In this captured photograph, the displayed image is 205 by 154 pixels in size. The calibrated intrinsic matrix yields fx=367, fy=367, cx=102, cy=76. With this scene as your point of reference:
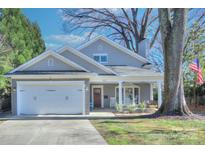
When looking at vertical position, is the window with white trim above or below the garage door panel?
above

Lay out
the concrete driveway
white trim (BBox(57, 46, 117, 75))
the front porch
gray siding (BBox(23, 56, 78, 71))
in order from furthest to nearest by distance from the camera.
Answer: the front porch → white trim (BBox(57, 46, 117, 75)) → gray siding (BBox(23, 56, 78, 71)) → the concrete driveway

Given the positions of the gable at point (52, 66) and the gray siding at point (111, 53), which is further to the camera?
the gray siding at point (111, 53)

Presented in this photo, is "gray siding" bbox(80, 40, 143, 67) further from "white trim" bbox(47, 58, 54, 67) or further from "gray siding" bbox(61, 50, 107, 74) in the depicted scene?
"white trim" bbox(47, 58, 54, 67)

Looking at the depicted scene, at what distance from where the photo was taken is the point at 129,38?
43438mm

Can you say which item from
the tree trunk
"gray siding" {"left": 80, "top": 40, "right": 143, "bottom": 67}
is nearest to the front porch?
"gray siding" {"left": 80, "top": 40, "right": 143, "bottom": 67}

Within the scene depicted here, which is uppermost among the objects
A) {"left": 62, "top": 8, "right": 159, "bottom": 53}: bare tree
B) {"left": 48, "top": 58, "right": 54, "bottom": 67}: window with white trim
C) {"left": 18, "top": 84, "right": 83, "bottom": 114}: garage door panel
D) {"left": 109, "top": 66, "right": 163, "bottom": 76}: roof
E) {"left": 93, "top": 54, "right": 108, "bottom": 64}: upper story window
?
{"left": 62, "top": 8, "right": 159, "bottom": 53}: bare tree

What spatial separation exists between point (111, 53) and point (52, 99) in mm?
8682

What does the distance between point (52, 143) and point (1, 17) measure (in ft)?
77.7

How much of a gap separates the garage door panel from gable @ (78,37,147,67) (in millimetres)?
7176

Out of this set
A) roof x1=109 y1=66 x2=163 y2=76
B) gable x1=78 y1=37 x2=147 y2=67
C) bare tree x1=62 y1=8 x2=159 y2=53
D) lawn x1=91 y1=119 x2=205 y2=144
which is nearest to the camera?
lawn x1=91 y1=119 x2=205 y2=144

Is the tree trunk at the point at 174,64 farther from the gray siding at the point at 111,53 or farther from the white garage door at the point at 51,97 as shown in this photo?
the gray siding at the point at 111,53

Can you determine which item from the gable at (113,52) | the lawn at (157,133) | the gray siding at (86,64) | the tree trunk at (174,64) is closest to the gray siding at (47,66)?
the gray siding at (86,64)

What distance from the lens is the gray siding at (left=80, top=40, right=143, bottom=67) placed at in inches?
1222

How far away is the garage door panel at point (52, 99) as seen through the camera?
24297 millimetres
